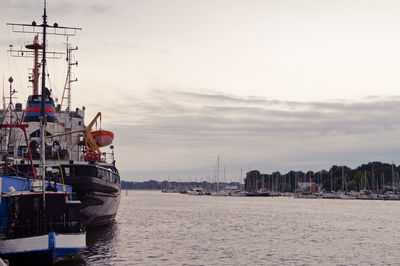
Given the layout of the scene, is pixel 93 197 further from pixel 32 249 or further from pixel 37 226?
pixel 32 249

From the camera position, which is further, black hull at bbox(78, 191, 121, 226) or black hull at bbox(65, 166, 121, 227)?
black hull at bbox(78, 191, 121, 226)

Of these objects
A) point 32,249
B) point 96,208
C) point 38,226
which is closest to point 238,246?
point 96,208

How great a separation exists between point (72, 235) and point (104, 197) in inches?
758

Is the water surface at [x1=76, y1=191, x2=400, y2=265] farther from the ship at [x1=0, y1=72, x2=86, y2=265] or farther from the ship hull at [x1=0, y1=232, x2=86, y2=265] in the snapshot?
the ship hull at [x1=0, y1=232, x2=86, y2=265]

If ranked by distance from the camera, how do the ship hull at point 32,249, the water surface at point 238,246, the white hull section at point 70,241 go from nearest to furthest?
the ship hull at point 32,249
the white hull section at point 70,241
the water surface at point 238,246

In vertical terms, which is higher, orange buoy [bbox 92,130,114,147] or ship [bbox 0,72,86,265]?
orange buoy [bbox 92,130,114,147]

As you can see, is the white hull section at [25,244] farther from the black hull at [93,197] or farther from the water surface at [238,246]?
the black hull at [93,197]

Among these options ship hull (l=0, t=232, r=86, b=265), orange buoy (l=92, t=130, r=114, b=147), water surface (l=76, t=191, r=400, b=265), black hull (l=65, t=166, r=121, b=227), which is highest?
orange buoy (l=92, t=130, r=114, b=147)

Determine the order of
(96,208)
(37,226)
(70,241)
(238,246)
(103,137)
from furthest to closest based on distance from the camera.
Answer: (103,137), (96,208), (238,246), (70,241), (37,226)

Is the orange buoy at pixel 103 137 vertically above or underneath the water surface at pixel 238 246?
above

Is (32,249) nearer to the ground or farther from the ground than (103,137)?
nearer to the ground

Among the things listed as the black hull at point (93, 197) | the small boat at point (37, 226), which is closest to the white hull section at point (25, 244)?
the small boat at point (37, 226)

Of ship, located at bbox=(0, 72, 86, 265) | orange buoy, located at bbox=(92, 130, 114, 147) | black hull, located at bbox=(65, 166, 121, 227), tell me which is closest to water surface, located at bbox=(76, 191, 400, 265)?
black hull, located at bbox=(65, 166, 121, 227)

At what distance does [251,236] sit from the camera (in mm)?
51938
